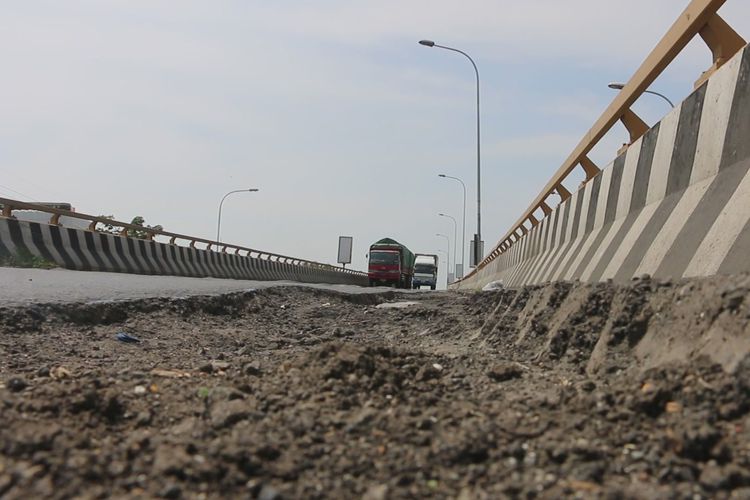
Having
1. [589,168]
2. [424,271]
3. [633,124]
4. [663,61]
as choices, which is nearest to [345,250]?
[424,271]

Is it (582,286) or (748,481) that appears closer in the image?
(748,481)

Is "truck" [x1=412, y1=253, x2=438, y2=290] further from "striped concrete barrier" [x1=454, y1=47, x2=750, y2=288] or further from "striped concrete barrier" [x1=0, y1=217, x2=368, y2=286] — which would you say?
"striped concrete barrier" [x1=454, y1=47, x2=750, y2=288]

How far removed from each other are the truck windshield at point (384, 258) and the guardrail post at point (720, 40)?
153 ft

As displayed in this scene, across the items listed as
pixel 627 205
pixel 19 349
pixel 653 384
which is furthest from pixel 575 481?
pixel 627 205

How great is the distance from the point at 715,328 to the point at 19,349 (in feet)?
13.2

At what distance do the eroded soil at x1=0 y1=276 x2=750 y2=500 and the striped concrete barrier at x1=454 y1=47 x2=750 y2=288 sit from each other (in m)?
0.37

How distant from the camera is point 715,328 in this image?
2508mm

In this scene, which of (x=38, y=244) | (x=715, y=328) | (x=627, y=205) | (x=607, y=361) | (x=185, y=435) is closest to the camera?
(x=185, y=435)

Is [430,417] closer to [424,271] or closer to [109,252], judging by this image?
[109,252]

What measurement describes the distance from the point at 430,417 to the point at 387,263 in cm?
4857

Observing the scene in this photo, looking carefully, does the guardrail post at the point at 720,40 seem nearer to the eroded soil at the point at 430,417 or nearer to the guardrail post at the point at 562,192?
the eroded soil at the point at 430,417

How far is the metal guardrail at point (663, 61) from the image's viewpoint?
13.6 ft

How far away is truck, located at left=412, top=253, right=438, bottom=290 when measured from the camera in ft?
215

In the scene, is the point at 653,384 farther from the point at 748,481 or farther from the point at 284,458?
the point at 284,458
